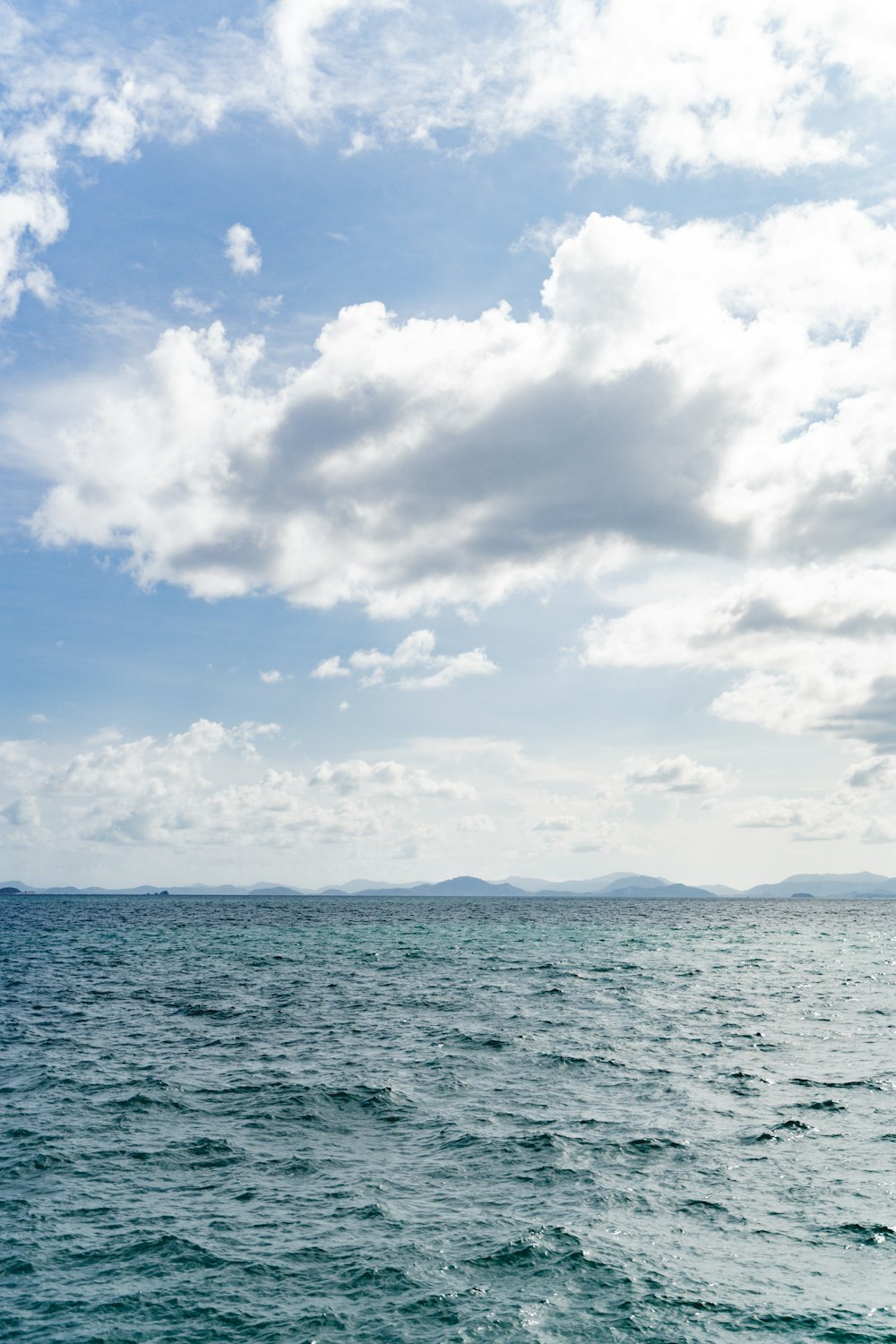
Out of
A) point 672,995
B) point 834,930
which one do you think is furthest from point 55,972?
point 834,930

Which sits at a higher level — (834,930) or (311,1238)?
(311,1238)

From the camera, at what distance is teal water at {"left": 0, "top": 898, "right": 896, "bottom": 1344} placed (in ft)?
57.2

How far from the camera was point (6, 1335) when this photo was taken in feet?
54.0

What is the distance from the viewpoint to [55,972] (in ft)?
244

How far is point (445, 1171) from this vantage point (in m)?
24.8

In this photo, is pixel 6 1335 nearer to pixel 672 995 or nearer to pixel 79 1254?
pixel 79 1254

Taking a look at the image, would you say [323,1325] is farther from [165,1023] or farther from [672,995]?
[672,995]

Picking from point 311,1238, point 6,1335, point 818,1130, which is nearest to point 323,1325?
point 311,1238

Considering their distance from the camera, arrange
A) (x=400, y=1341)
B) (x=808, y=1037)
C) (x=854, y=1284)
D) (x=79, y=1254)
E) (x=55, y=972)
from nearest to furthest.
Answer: (x=400, y=1341) < (x=854, y=1284) < (x=79, y=1254) < (x=808, y=1037) < (x=55, y=972)

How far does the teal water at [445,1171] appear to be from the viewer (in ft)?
57.2

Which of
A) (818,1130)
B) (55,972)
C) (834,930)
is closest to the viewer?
(818,1130)

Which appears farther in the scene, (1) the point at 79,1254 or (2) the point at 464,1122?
(2) the point at 464,1122

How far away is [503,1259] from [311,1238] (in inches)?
179

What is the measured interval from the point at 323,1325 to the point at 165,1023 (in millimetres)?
34248
